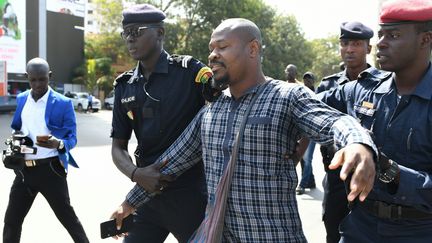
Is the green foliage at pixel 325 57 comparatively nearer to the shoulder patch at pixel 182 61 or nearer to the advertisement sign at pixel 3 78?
the advertisement sign at pixel 3 78

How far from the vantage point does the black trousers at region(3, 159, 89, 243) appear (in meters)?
4.18

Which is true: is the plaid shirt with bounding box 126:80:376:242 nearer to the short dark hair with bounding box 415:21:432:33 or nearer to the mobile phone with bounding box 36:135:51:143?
the short dark hair with bounding box 415:21:432:33

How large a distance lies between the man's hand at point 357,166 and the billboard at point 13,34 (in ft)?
96.2

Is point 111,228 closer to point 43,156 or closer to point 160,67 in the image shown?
point 160,67

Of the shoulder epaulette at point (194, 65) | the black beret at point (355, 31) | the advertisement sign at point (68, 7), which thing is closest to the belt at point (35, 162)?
the shoulder epaulette at point (194, 65)

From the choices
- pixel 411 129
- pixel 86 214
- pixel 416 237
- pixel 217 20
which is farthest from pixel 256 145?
pixel 217 20

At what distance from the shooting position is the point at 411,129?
2158mm

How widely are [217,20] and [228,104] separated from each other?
3474 centimetres

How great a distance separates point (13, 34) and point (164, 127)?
28891mm

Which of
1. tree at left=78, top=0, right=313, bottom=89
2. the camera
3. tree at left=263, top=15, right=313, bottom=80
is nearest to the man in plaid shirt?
the camera

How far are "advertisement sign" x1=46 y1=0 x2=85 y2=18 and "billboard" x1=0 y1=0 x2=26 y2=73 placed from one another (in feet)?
18.5

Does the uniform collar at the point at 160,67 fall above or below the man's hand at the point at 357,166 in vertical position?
above

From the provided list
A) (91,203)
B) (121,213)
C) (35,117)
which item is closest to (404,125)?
(121,213)

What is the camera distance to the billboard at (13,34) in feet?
92.8
